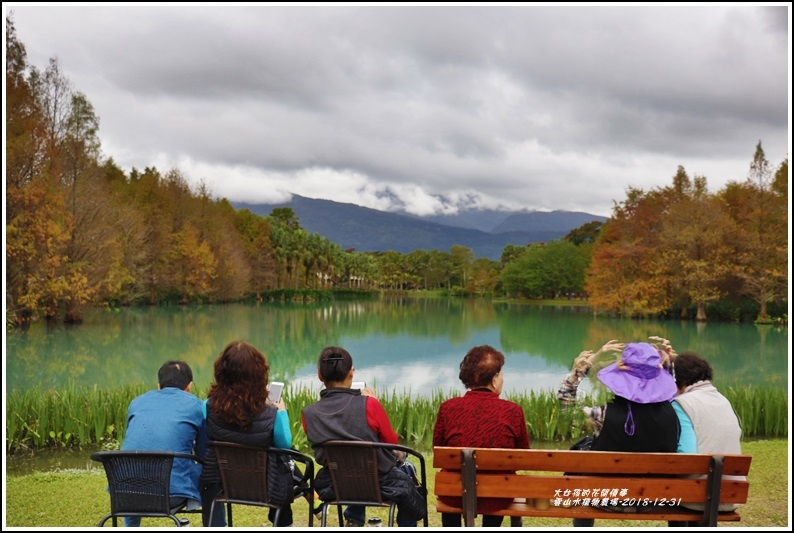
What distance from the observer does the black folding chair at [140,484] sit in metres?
3.16

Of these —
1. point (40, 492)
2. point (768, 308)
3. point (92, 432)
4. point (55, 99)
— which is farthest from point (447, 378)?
point (768, 308)

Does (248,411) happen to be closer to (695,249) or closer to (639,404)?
(639,404)

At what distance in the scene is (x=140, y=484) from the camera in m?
3.20

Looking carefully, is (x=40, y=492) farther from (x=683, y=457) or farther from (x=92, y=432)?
(x=683, y=457)

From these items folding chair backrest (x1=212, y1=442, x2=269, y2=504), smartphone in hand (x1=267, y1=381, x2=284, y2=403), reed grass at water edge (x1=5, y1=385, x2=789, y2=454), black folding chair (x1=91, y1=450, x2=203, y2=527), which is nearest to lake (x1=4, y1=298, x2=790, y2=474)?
reed grass at water edge (x1=5, y1=385, x2=789, y2=454)

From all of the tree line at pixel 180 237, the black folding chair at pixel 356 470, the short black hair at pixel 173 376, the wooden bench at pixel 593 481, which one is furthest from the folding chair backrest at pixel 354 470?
the tree line at pixel 180 237

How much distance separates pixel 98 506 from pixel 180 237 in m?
43.2

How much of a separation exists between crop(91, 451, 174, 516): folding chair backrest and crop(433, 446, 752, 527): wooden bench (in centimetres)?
131

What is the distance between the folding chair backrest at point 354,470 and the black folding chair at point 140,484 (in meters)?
0.70

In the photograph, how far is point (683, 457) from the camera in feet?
10.4

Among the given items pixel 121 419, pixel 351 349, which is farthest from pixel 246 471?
pixel 351 349

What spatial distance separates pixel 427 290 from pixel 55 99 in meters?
96.8

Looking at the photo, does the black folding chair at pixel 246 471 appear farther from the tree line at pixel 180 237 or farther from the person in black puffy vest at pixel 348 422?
the tree line at pixel 180 237

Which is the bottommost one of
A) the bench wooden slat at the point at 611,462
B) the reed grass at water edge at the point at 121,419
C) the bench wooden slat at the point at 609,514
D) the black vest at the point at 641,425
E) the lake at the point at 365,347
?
the lake at the point at 365,347
